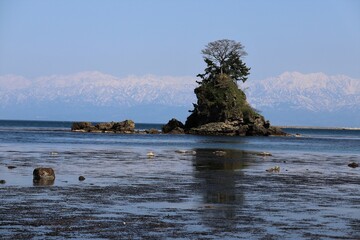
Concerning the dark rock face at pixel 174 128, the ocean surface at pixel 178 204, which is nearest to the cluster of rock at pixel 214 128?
the dark rock face at pixel 174 128

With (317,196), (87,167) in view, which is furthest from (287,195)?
(87,167)

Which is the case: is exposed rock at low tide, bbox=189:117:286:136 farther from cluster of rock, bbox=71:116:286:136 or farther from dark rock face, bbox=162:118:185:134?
dark rock face, bbox=162:118:185:134

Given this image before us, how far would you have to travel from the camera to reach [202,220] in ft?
84.6

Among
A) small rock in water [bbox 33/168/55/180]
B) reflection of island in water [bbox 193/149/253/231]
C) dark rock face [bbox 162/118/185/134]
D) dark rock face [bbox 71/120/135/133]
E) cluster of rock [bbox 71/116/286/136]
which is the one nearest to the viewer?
A: reflection of island in water [bbox 193/149/253/231]

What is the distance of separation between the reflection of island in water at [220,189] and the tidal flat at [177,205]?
4cm

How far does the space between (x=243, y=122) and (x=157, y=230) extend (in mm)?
143297

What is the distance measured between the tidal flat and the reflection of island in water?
0.04 metres

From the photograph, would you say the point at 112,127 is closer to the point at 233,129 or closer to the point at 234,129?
the point at 233,129

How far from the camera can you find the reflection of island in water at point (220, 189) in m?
26.3

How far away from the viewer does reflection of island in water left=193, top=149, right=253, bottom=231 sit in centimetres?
2634

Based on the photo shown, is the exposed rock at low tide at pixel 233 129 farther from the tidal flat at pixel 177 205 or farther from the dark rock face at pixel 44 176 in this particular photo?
the dark rock face at pixel 44 176

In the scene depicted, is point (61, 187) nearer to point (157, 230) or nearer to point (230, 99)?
point (157, 230)

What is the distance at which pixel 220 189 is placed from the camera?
38000 millimetres

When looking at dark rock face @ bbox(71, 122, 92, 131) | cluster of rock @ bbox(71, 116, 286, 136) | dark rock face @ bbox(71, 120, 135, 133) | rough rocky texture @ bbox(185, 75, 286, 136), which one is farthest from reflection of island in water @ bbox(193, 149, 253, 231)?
dark rock face @ bbox(71, 122, 92, 131)
